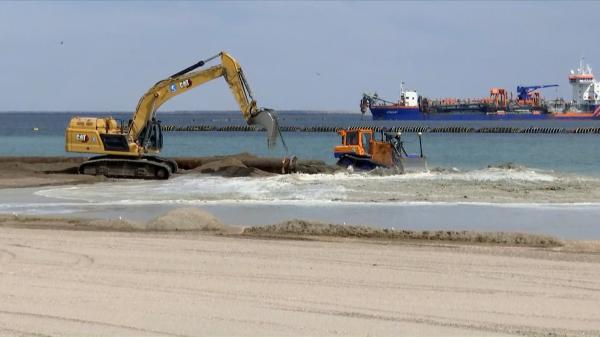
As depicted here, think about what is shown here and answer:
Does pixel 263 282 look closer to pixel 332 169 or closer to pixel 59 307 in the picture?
pixel 59 307

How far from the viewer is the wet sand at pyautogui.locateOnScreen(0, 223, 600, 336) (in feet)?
26.4

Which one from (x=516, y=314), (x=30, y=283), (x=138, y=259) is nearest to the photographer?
(x=516, y=314)

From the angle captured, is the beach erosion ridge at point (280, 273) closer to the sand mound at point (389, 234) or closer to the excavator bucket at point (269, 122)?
the sand mound at point (389, 234)

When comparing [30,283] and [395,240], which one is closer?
[30,283]

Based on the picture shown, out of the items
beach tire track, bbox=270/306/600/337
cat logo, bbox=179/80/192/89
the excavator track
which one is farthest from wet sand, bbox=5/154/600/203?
beach tire track, bbox=270/306/600/337

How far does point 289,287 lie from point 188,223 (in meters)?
5.36

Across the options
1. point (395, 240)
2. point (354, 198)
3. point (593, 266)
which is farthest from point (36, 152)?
point (593, 266)

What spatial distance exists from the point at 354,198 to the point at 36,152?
33556 millimetres

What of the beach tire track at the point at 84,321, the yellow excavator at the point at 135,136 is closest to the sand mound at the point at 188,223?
the beach tire track at the point at 84,321

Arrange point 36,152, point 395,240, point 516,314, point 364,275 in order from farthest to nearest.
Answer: point 36,152, point 395,240, point 364,275, point 516,314

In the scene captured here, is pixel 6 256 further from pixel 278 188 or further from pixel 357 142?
pixel 357 142

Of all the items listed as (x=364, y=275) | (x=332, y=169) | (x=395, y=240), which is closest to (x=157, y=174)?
(x=332, y=169)

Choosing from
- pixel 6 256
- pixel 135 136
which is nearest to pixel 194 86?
pixel 135 136

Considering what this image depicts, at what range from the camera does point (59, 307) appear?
8.57m
